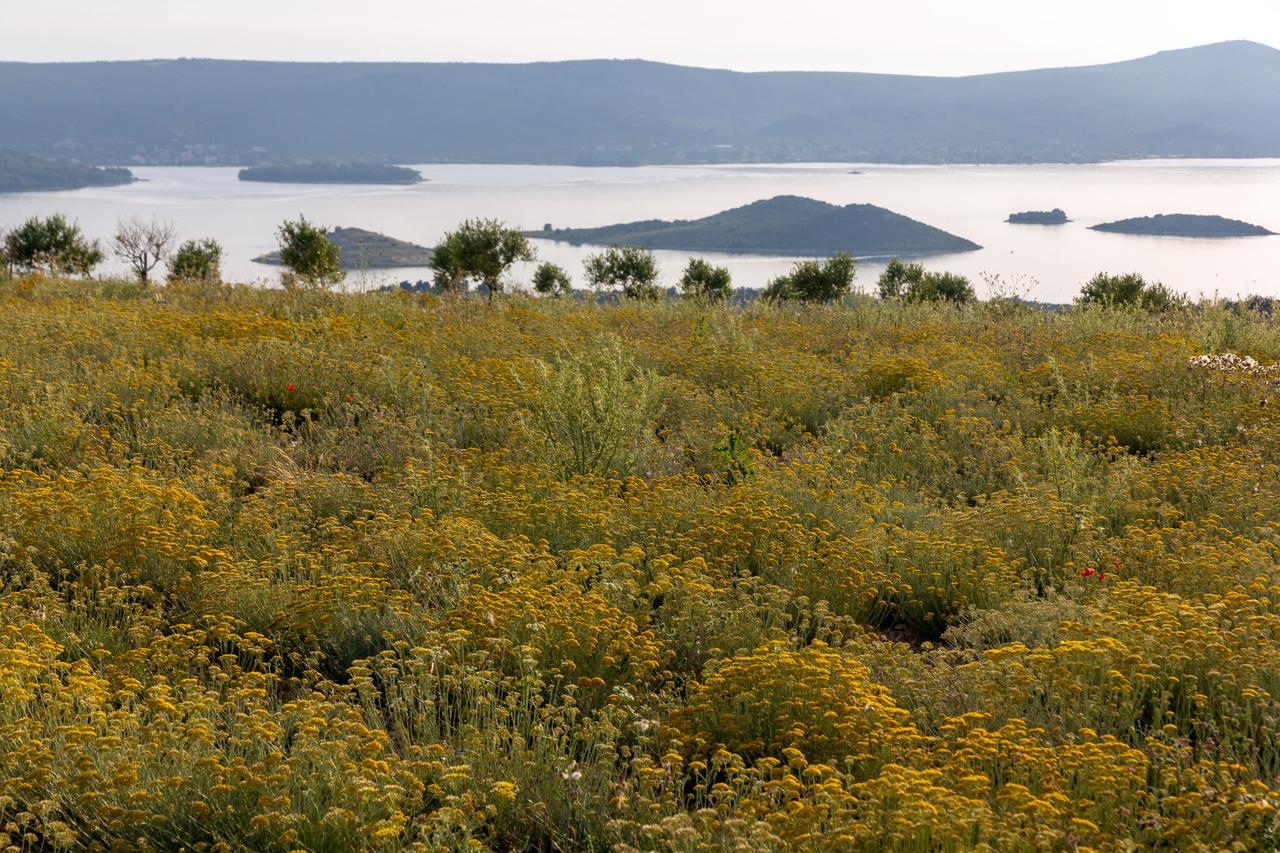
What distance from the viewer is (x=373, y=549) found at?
5.16 metres

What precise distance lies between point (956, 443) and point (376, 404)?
468 cm

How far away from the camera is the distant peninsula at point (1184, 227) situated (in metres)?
56.3

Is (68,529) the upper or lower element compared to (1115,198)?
lower

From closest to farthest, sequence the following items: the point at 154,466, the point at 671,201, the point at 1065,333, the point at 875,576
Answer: the point at 875,576 → the point at 154,466 → the point at 1065,333 → the point at 671,201

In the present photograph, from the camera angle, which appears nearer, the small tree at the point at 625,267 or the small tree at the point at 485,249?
the small tree at the point at 485,249

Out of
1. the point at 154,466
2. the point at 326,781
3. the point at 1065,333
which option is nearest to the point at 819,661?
the point at 326,781

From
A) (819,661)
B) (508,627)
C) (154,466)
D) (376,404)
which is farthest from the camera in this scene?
(376,404)

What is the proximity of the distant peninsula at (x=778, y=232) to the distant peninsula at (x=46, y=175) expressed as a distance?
79863mm

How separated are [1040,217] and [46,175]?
423 feet

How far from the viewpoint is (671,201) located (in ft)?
441

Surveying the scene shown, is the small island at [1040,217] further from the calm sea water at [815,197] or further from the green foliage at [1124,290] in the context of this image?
the green foliage at [1124,290]

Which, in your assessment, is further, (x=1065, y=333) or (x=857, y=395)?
(x=1065, y=333)

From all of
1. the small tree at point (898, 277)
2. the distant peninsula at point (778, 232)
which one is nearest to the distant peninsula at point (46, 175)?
the distant peninsula at point (778, 232)

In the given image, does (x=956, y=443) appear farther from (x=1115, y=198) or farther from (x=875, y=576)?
(x=1115, y=198)
